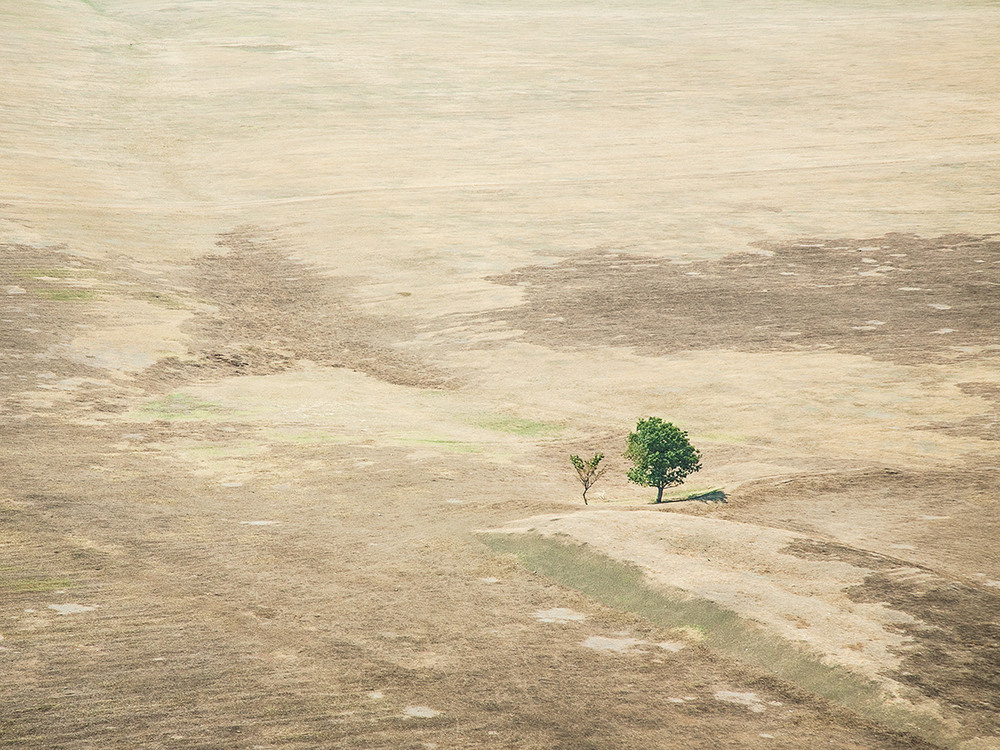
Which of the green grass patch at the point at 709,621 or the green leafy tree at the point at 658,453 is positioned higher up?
the green leafy tree at the point at 658,453

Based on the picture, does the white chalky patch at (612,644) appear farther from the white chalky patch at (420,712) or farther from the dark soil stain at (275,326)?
the dark soil stain at (275,326)

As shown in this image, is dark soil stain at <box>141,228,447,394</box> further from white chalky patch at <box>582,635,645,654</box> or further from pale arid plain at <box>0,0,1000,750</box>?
white chalky patch at <box>582,635,645,654</box>

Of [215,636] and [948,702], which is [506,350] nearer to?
[215,636]

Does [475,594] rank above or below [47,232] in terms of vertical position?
below

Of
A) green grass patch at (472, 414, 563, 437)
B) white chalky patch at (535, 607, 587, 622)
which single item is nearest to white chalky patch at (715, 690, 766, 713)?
white chalky patch at (535, 607, 587, 622)

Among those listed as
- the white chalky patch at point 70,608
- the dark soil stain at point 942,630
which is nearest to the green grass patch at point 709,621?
the dark soil stain at point 942,630

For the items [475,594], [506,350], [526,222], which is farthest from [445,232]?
[475,594]
